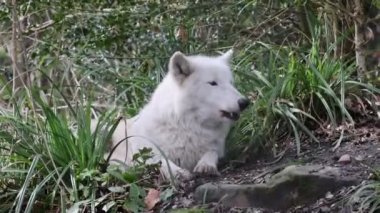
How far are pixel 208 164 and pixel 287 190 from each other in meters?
0.75

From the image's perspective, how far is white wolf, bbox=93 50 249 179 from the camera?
4914 mm

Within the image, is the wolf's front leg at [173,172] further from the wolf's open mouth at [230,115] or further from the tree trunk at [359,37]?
the tree trunk at [359,37]

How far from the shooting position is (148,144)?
16.3 ft

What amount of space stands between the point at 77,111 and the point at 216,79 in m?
0.98

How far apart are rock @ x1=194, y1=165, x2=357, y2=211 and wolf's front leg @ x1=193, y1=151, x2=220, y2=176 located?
0.45 meters

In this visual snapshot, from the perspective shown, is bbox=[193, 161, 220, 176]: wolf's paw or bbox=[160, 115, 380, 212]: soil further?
bbox=[193, 161, 220, 176]: wolf's paw

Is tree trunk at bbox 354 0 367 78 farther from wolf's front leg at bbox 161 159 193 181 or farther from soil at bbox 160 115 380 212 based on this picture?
wolf's front leg at bbox 161 159 193 181

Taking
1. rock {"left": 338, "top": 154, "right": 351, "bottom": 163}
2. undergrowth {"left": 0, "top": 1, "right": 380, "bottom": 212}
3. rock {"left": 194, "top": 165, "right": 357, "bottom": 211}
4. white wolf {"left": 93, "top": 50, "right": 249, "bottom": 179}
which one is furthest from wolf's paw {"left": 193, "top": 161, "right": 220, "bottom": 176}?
rock {"left": 338, "top": 154, "right": 351, "bottom": 163}

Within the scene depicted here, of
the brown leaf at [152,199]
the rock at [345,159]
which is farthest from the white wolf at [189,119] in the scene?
the rock at [345,159]

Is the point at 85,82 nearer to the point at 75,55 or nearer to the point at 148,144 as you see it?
the point at 75,55

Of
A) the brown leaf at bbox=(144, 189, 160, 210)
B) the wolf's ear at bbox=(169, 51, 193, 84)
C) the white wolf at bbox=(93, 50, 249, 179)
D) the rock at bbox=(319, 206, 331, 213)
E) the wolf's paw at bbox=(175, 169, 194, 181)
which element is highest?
the wolf's ear at bbox=(169, 51, 193, 84)

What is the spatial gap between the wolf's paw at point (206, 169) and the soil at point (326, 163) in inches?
1.9

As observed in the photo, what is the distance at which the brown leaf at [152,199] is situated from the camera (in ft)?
14.7

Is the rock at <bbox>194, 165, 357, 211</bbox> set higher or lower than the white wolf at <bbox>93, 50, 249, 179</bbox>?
lower
